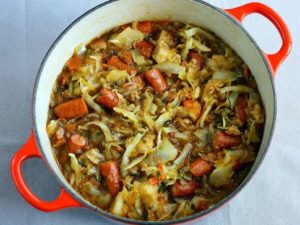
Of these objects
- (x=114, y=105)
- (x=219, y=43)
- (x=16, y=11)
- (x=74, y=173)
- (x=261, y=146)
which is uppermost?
(x=16, y=11)

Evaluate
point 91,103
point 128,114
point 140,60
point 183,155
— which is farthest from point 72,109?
point 183,155

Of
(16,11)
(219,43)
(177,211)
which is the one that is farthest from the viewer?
(16,11)

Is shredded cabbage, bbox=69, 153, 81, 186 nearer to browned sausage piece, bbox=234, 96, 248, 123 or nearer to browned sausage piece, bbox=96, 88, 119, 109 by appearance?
browned sausage piece, bbox=96, 88, 119, 109

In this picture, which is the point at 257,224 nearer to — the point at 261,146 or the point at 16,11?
the point at 261,146

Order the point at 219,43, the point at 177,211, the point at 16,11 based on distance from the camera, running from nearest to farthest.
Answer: the point at 177,211, the point at 219,43, the point at 16,11

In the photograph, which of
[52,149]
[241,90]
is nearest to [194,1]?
[241,90]

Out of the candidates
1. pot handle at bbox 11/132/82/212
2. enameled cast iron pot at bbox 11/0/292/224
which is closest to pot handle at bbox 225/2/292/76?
enameled cast iron pot at bbox 11/0/292/224

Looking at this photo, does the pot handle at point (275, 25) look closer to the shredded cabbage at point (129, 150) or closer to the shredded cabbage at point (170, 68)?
the shredded cabbage at point (170, 68)
